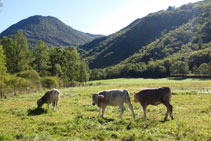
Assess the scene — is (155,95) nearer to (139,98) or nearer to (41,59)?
(139,98)

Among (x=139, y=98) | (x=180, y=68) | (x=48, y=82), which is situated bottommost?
(x=139, y=98)

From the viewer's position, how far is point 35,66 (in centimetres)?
6103

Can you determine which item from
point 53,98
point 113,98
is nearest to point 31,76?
point 53,98

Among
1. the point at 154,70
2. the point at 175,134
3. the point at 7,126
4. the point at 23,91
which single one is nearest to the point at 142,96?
the point at 175,134

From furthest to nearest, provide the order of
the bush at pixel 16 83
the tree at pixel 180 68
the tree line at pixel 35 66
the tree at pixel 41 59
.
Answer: the tree at pixel 180 68, the tree at pixel 41 59, the tree line at pixel 35 66, the bush at pixel 16 83

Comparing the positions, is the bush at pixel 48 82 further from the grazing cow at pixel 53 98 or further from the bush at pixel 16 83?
the grazing cow at pixel 53 98

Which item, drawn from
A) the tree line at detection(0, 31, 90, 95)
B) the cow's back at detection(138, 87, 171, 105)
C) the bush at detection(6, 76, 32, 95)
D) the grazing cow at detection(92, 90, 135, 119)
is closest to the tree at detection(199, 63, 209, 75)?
the tree line at detection(0, 31, 90, 95)

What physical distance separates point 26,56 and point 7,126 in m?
49.5

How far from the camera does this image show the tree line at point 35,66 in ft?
134

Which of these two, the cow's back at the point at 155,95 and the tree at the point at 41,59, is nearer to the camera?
the cow's back at the point at 155,95

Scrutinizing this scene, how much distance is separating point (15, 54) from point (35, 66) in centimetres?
974

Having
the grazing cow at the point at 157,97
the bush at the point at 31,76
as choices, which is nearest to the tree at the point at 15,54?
the bush at the point at 31,76

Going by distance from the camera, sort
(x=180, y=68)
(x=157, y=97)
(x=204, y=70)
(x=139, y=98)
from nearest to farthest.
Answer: (x=157, y=97), (x=139, y=98), (x=204, y=70), (x=180, y=68)

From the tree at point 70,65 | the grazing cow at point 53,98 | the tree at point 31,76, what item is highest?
the tree at point 70,65
